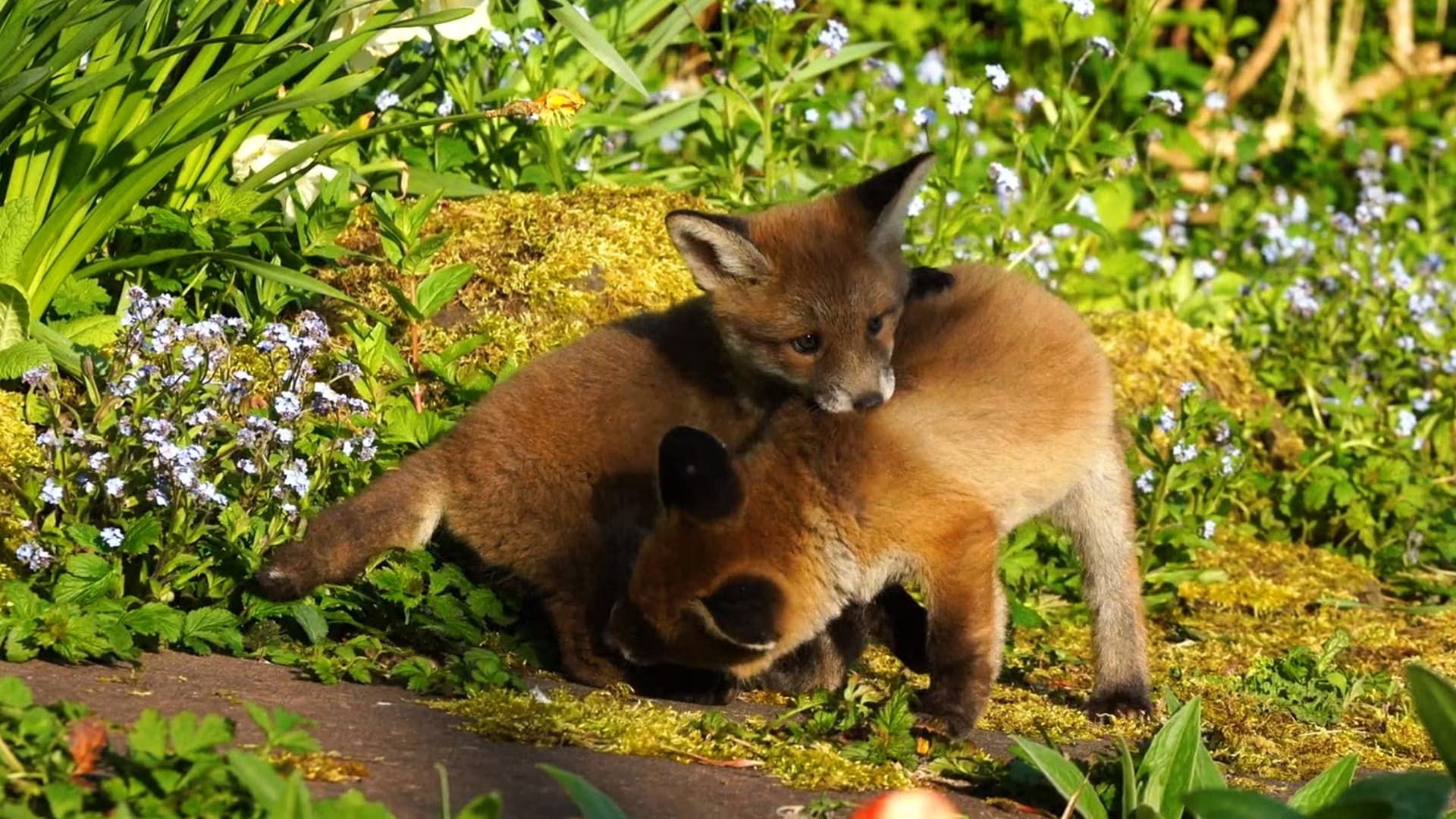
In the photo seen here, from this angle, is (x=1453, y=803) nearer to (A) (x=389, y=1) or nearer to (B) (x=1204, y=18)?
(A) (x=389, y=1)

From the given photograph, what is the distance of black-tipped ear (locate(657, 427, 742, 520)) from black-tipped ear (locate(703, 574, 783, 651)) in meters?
0.20

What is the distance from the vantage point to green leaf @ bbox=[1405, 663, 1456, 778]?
3748 mm

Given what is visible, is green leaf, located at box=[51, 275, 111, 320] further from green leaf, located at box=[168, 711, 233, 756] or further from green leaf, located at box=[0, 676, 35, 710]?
green leaf, located at box=[168, 711, 233, 756]

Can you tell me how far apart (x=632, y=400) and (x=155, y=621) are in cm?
162

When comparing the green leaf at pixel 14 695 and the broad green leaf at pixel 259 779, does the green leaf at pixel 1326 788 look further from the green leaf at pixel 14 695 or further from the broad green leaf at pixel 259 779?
the green leaf at pixel 14 695

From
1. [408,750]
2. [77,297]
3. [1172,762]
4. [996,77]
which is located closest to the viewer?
[408,750]

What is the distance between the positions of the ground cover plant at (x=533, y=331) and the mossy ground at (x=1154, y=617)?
19mm

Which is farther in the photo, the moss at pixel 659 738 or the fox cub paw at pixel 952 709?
the fox cub paw at pixel 952 709

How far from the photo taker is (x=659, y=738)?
427 centimetres

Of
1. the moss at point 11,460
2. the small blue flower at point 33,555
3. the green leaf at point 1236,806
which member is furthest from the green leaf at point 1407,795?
the moss at point 11,460

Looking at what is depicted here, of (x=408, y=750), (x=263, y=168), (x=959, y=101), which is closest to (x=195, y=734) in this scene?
(x=408, y=750)

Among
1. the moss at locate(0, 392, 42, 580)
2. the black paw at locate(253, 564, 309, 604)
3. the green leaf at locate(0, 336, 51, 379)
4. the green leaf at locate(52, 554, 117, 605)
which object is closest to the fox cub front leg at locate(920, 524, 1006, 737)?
the black paw at locate(253, 564, 309, 604)

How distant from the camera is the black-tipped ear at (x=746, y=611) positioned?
4438 mm

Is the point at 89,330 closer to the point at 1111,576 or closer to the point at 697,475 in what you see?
the point at 697,475
